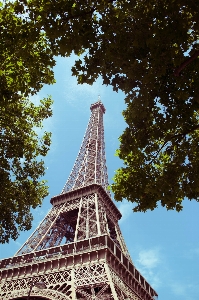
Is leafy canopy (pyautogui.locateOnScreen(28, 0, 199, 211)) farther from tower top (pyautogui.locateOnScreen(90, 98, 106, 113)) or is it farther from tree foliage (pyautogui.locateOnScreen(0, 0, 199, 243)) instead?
tower top (pyautogui.locateOnScreen(90, 98, 106, 113))

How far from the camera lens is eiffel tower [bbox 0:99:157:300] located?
67.7 ft

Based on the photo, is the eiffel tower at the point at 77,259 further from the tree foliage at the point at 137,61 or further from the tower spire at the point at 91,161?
Answer: the tree foliage at the point at 137,61

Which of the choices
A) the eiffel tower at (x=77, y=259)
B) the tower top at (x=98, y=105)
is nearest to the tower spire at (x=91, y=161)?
the eiffel tower at (x=77, y=259)

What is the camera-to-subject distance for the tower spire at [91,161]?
38.3 m

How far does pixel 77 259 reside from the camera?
2338 cm

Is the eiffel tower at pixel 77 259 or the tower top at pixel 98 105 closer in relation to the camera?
the eiffel tower at pixel 77 259

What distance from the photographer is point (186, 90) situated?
32.7 ft

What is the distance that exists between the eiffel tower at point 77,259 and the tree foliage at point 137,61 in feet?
31.8

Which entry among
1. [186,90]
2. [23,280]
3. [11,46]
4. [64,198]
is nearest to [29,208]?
[11,46]

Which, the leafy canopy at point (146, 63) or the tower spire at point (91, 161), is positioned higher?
the tower spire at point (91, 161)

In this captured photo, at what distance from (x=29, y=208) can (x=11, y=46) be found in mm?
7157

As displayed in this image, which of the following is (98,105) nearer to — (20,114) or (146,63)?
(20,114)

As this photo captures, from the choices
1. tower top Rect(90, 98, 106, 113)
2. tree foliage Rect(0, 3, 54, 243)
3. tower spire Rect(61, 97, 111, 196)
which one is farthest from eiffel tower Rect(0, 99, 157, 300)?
tower top Rect(90, 98, 106, 113)

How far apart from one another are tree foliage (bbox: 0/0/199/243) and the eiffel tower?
9703 millimetres
